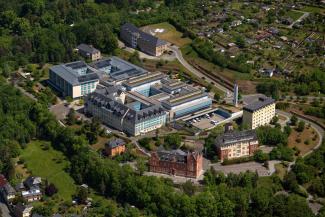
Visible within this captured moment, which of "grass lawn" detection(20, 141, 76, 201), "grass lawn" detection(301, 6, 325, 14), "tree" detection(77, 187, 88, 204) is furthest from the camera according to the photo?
"grass lawn" detection(301, 6, 325, 14)

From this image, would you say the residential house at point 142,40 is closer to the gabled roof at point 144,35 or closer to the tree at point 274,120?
the gabled roof at point 144,35

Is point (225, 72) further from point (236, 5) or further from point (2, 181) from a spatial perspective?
point (2, 181)

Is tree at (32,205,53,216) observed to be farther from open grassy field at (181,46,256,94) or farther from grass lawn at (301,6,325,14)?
grass lawn at (301,6,325,14)

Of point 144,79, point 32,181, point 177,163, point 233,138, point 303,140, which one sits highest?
point 233,138

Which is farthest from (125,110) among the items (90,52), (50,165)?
(90,52)

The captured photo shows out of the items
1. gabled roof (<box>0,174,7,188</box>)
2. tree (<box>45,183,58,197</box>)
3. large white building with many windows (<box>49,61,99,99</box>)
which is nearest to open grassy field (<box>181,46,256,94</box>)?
large white building with many windows (<box>49,61,99,99</box>)

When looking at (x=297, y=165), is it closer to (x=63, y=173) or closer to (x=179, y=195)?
(x=179, y=195)
